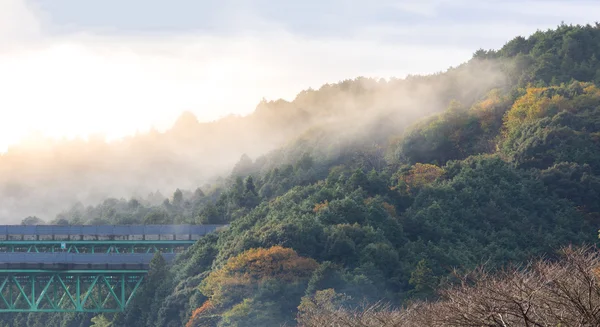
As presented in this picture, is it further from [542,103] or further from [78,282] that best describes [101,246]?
[542,103]

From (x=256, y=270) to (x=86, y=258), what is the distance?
24587 millimetres

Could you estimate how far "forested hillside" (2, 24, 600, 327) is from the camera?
97625 mm

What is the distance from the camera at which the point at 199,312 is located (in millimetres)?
99500

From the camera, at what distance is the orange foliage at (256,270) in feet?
318

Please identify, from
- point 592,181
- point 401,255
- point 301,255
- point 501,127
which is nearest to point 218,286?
point 301,255

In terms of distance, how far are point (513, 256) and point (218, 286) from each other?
948 inches

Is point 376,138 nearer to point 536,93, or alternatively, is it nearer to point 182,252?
point 536,93

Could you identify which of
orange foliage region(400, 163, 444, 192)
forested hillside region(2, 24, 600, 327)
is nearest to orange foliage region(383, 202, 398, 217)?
forested hillside region(2, 24, 600, 327)

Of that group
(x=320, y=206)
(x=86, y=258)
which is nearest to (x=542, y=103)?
(x=320, y=206)

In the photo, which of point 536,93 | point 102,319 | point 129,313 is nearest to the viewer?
point 129,313

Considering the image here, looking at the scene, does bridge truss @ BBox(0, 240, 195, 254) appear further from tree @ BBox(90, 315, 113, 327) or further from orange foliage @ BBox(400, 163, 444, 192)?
orange foliage @ BBox(400, 163, 444, 192)

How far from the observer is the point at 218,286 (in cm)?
9894

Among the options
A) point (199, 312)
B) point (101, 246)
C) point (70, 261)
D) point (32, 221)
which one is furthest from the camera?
point (32, 221)

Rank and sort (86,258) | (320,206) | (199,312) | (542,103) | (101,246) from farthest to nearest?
1. (542,103)
2. (101,246)
3. (86,258)
4. (320,206)
5. (199,312)
